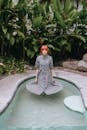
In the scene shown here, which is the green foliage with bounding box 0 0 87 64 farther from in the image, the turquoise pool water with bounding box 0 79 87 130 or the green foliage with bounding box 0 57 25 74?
the turquoise pool water with bounding box 0 79 87 130

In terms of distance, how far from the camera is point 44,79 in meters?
7.87

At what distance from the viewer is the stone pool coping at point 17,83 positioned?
736 centimetres

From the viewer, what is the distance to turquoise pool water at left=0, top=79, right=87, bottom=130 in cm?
650

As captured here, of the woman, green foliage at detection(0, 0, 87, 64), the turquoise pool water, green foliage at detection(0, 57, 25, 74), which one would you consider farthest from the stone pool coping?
green foliage at detection(0, 0, 87, 64)

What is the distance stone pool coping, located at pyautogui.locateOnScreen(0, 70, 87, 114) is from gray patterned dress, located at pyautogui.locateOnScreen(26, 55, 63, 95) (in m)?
0.44

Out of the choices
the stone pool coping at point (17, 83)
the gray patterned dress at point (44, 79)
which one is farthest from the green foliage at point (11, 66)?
the gray patterned dress at point (44, 79)

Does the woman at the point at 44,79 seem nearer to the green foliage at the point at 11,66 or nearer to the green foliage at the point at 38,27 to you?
the green foliage at the point at 11,66

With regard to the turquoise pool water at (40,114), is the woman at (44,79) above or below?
above

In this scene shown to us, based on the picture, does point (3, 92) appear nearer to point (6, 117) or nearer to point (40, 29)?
point (6, 117)

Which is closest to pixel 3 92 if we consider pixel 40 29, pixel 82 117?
pixel 82 117

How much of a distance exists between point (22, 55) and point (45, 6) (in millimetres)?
1547

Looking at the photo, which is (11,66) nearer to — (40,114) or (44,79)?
(44,79)

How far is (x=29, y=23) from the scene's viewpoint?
946cm

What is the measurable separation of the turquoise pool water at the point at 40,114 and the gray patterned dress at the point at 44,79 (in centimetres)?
17
